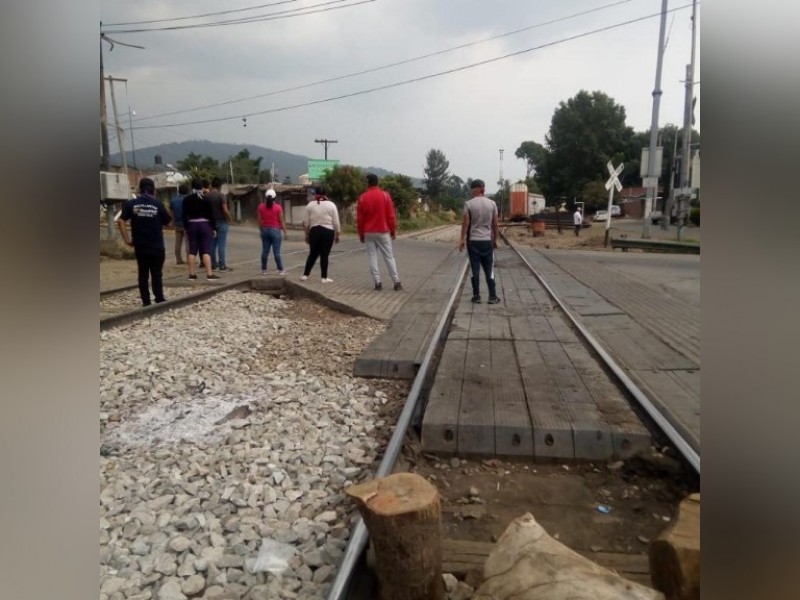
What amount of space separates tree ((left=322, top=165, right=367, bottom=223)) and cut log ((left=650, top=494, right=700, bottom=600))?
33754 millimetres

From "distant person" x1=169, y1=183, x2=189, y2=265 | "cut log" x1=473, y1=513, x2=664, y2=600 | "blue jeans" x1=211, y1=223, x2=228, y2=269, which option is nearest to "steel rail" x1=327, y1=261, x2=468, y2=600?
"cut log" x1=473, y1=513, x2=664, y2=600

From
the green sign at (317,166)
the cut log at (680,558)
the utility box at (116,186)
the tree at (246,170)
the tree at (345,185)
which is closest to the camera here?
the cut log at (680,558)

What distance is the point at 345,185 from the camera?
3553 centimetres

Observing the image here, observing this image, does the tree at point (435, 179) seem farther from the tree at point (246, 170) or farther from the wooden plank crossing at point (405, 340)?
the wooden plank crossing at point (405, 340)

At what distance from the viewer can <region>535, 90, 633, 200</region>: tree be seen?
4.53 meters

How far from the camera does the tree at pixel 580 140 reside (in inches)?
178

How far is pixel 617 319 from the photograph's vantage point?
24.1 ft

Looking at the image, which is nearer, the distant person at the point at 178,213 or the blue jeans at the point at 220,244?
the blue jeans at the point at 220,244

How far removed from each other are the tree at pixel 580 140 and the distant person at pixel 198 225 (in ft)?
18.3

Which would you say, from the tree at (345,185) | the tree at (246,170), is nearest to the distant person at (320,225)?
the tree at (345,185)

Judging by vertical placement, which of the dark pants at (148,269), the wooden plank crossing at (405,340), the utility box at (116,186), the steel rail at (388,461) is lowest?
the steel rail at (388,461)

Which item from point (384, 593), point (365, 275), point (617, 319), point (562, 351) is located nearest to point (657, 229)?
point (365, 275)
